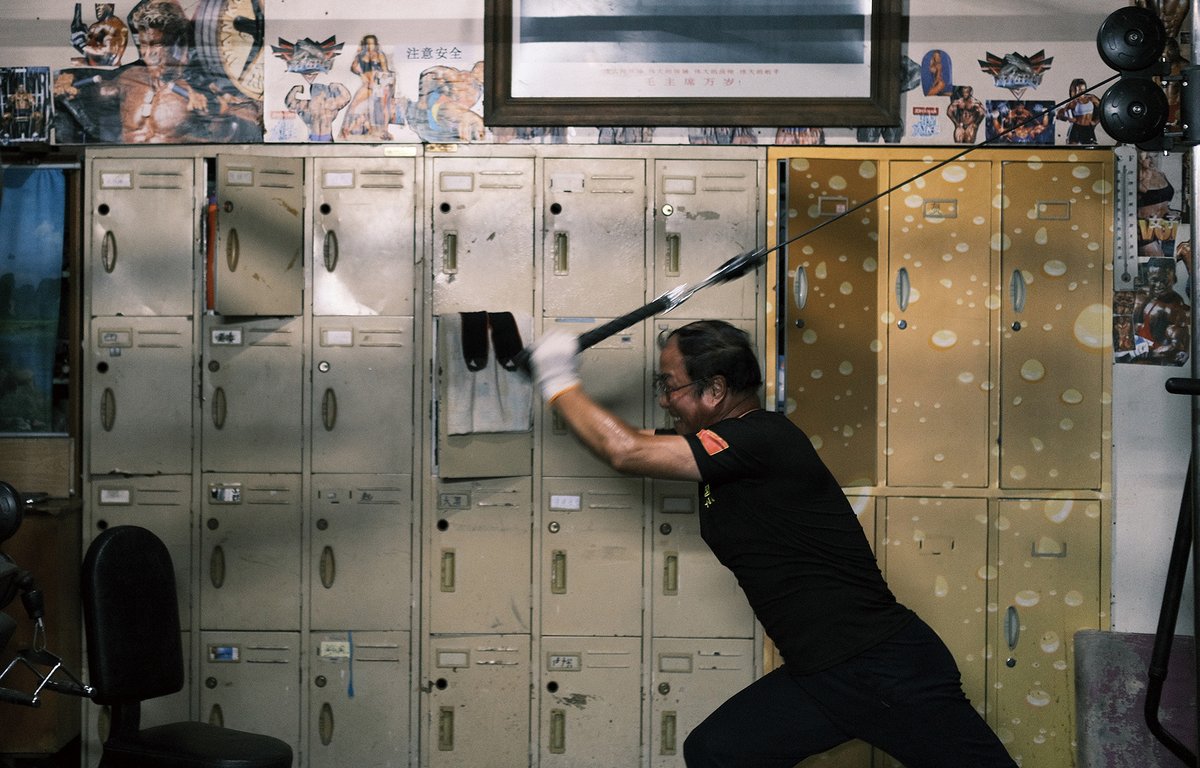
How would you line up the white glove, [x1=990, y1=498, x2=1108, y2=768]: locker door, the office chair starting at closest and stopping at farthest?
the white glove < the office chair < [x1=990, y1=498, x2=1108, y2=768]: locker door

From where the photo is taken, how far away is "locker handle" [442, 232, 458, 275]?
324 cm

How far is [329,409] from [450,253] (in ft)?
2.29

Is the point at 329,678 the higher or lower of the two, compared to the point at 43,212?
lower

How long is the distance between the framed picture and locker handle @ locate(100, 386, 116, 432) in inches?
66.2

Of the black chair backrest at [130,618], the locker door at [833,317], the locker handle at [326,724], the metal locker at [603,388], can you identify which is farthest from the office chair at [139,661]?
the locker door at [833,317]

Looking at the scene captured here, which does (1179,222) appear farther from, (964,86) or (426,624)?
(426,624)

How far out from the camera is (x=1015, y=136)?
3.27 m

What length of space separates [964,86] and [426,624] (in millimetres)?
2721

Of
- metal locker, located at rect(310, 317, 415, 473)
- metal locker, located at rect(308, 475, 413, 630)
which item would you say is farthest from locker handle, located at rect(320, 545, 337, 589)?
metal locker, located at rect(310, 317, 415, 473)

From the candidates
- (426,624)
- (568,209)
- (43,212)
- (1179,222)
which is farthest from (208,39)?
(1179,222)

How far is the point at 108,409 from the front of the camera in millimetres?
3264

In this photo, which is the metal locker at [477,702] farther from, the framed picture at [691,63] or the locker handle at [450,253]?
the framed picture at [691,63]

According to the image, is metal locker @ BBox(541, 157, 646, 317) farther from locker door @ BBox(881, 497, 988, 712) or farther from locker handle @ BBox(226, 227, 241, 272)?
locker door @ BBox(881, 497, 988, 712)

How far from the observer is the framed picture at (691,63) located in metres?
3.28
